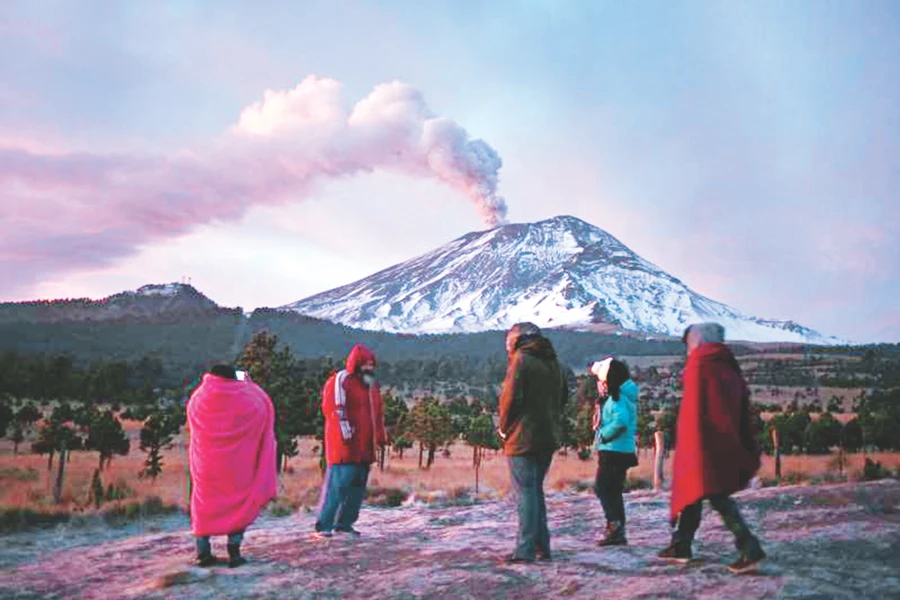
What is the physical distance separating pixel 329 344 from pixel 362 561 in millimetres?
127690

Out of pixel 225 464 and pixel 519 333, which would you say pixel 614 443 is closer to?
pixel 519 333

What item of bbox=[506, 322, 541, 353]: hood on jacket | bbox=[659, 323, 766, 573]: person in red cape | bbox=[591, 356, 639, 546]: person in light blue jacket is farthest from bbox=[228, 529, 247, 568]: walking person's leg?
Answer: bbox=[659, 323, 766, 573]: person in red cape

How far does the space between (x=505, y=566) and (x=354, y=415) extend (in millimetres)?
2338

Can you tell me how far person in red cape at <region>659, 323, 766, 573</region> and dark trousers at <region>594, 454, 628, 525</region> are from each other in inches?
50.8

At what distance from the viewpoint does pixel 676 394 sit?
267 feet

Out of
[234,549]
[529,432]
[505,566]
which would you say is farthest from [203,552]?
[529,432]

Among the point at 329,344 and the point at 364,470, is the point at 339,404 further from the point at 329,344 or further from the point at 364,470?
the point at 329,344

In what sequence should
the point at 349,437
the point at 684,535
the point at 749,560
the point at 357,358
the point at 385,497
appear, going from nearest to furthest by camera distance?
the point at 749,560 → the point at 684,535 → the point at 349,437 → the point at 357,358 → the point at 385,497

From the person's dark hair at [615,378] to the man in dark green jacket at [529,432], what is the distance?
0.95m

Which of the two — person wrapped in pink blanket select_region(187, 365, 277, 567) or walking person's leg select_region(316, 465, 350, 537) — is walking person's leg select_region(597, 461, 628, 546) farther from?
person wrapped in pink blanket select_region(187, 365, 277, 567)

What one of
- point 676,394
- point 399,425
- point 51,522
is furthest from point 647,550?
point 676,394

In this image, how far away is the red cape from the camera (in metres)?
5.40

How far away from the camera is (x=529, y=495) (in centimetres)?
613

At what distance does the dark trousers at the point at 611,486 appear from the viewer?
22.6 ft
